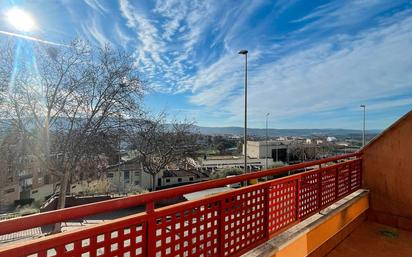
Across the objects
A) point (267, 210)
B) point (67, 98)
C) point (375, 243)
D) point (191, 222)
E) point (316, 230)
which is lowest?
point (375, 243)

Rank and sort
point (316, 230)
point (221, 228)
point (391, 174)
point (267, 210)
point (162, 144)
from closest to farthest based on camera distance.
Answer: point (221, 228) < point (267, 210) < point (316, 230) < point (391, 174) < point (162, 144)

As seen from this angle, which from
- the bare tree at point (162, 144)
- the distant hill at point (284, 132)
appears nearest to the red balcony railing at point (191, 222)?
the bare tree at point (162, 144)

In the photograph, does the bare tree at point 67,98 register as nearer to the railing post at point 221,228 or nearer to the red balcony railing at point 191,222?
the red balcony railing at point 191,222

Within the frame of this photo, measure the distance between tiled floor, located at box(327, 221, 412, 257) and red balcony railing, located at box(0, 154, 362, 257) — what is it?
726 millimetres

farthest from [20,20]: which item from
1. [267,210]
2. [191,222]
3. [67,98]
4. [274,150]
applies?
[274,150]

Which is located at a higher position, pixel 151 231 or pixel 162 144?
pixel 151 231

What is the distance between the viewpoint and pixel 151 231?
135 centimetres

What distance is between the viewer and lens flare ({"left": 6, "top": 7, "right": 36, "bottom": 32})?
705cm

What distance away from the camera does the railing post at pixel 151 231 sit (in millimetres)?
1338

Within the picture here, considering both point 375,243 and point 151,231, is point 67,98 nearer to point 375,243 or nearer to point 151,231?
point 151,231

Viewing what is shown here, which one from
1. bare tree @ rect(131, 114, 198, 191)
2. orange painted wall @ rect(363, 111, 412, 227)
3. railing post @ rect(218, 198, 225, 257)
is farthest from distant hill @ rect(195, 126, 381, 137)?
railing post @ rect(218, 198, 225, 257)

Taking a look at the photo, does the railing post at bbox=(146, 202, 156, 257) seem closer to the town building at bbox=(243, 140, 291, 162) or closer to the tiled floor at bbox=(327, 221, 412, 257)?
the tiled floor at bbox=(327, 221, 412, 257)

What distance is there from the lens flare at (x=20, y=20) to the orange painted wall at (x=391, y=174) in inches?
372

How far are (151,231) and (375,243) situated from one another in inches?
137
